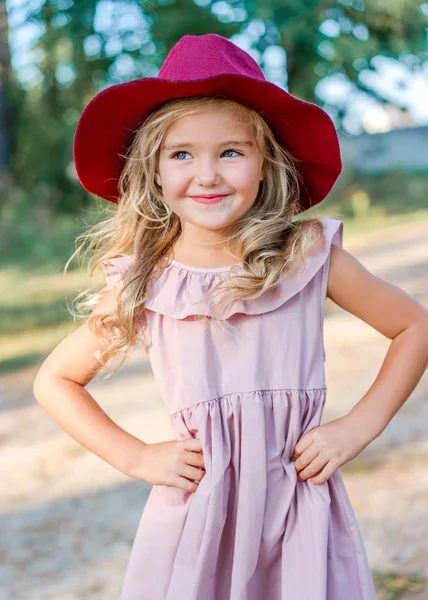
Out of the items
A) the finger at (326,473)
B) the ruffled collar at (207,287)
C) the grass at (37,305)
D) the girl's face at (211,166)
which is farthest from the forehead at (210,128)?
the grass at (37,305)

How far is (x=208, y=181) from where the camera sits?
1535mm

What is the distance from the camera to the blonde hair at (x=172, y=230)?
1.59 m

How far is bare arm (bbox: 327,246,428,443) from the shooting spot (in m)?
1.61

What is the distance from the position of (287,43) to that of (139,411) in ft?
23.5

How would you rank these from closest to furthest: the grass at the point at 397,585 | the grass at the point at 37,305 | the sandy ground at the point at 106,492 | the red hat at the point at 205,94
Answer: the red hat at the point at 205,94 → the grass at the point at 397,585 → the sandy ground at the point at 106,492 → the grass at the point at 37,305

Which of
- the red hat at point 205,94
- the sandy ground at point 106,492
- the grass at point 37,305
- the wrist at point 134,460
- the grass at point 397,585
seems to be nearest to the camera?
the red hat at point 205,94

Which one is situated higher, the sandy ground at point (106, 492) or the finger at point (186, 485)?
the sandy ground at point (106, 492)

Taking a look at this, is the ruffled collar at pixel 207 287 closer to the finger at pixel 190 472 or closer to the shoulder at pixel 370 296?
the shoulder at pixel 370 296

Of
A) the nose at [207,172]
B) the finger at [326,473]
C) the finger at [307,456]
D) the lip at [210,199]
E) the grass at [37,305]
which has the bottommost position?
the finger at [326,473]

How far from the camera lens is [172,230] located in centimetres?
177

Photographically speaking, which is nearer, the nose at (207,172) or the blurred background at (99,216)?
the nose at (207,172)

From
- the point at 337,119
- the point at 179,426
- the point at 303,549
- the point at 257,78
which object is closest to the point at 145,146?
the point at 257,78

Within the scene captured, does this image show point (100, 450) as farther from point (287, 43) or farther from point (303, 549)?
point (287, 43)

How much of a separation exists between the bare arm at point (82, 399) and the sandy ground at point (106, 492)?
53.1 inches
